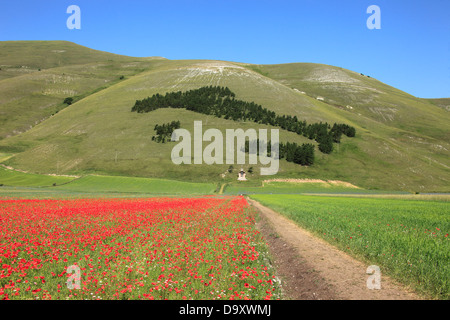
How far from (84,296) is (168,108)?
149 metres

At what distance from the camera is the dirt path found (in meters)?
9.30

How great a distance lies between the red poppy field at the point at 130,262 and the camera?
9.34m

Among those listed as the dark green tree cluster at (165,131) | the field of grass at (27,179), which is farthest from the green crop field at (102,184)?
the dark green tree cluster at (165,131)

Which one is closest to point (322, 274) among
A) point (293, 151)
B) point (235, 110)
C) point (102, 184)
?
point (102, 184)

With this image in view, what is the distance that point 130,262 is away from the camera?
1218 cm

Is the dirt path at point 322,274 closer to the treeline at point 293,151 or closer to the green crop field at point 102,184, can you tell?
the green crop field at point 102,184

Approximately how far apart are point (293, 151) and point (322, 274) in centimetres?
11194

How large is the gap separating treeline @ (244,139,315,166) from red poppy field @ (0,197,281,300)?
101616 millimetres

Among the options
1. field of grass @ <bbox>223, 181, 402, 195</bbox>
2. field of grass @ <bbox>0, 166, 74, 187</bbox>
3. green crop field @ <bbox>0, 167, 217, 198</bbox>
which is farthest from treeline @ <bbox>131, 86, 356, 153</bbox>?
field of grass @ <bbox>0, 166, 74, 187</bbox>

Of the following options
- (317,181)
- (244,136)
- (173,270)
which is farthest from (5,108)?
(173,270)

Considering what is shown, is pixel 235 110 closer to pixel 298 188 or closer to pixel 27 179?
pixel 298 188

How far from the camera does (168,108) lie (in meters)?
152
